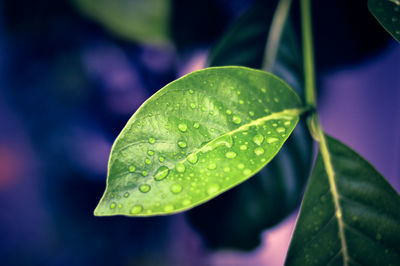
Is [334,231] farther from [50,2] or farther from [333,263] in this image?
[50,2]

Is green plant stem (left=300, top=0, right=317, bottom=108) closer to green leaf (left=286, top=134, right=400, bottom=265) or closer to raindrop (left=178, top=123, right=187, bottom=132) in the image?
green leaf (left=286, top=134, right=400, bottom=265)

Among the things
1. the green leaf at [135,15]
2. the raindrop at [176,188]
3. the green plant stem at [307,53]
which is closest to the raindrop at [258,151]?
the raindrop at [176,188]

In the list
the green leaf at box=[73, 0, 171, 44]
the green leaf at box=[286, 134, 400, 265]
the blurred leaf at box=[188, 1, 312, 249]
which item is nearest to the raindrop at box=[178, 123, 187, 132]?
the green leaf at box=[286, 134, 400, 265]

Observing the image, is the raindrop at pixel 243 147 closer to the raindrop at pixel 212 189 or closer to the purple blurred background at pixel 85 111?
the raindrop at pixel 212 189

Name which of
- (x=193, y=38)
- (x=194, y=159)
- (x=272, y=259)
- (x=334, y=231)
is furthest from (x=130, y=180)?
(x=272, y=259)

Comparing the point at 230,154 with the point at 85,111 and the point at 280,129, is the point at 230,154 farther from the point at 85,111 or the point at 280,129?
the point at 85,111
